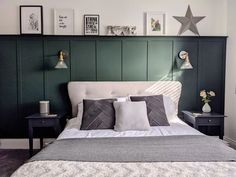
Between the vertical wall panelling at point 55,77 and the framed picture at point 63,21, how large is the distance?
0.51 ft

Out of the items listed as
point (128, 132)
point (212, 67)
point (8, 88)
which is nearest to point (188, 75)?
point (212, 67)

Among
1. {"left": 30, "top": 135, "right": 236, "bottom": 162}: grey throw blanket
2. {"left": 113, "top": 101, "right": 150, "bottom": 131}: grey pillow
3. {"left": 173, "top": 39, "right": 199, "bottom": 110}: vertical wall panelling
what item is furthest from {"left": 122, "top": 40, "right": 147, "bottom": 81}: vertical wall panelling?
{"left": 30, "top": 135, "right": 236, "bottom": 162}: grey throw blanket

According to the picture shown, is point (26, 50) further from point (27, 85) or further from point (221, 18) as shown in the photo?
point (221, 18)

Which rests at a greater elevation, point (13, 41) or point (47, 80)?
point (13, 41)

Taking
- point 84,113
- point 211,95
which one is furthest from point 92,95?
point 211,95

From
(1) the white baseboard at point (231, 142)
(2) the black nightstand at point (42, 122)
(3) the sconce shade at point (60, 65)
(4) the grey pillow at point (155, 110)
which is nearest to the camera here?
(4) the grey pillow at point (155, 110)

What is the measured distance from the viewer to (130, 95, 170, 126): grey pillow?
3352 mm

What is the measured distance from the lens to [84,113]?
3.37 meters

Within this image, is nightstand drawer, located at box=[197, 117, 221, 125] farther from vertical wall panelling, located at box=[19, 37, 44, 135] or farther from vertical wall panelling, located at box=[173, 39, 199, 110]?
vertical wall panelling, located at box=[19, 37, 44, 135]

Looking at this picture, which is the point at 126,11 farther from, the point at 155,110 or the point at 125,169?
the point at 125,169

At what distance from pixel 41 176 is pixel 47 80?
267cm

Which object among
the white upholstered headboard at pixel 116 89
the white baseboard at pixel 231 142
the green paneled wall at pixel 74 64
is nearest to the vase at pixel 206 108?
the green paneled wall at pixel 74 64

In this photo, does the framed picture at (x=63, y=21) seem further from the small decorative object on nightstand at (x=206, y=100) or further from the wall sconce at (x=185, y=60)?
the small decorative object on nightstand at (x=206, y=100)

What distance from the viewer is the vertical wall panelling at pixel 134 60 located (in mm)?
4168
